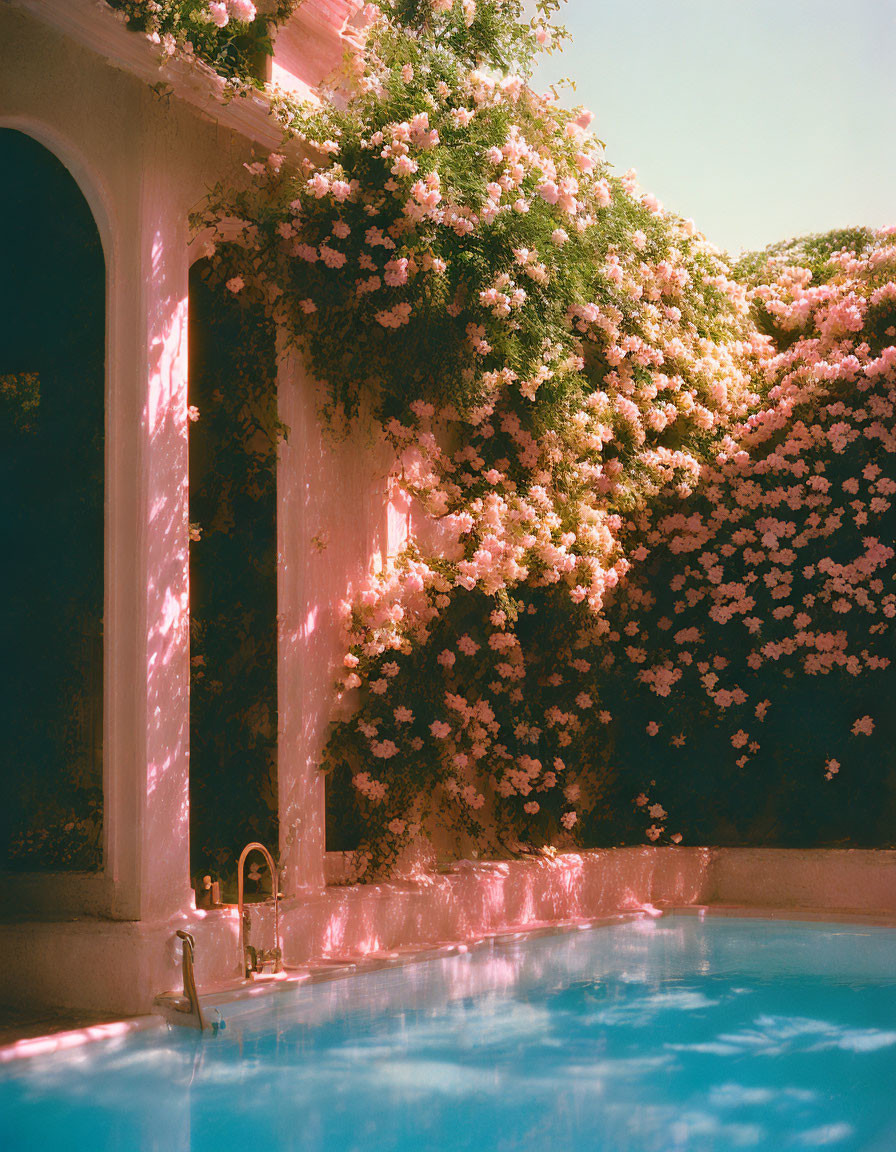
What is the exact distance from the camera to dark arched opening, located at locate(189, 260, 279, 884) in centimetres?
607

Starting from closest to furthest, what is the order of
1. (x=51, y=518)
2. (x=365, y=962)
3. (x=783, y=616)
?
(x=51, y=518) < (x=365, y=962) < (x=783, y=616)

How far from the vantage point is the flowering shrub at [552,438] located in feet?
20.9

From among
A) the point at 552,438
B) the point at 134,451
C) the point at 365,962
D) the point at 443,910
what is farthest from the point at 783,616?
the point at 134,451

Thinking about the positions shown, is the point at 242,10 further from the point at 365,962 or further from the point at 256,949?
the point at 365,962

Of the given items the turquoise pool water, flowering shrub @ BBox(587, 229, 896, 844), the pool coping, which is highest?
flowering shrub @ BBox(587, 229, 896, 844)

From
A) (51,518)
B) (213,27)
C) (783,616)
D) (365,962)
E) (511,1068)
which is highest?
(213,27)

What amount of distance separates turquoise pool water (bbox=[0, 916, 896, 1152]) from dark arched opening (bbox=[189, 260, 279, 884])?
1123mm

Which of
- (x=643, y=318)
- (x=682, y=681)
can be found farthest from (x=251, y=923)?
(x=643, y=318)

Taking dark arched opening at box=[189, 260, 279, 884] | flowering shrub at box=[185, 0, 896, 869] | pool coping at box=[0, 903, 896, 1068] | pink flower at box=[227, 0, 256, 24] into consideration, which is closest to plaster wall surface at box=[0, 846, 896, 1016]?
pool coping at box=[0, 903, 896, 1068]

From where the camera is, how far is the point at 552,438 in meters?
7.43

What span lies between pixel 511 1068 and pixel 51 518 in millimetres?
3352

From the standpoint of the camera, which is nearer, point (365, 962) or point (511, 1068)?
point (511, 1068)

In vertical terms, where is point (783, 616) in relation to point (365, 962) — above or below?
above

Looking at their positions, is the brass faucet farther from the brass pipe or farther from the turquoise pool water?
the brass pipe
